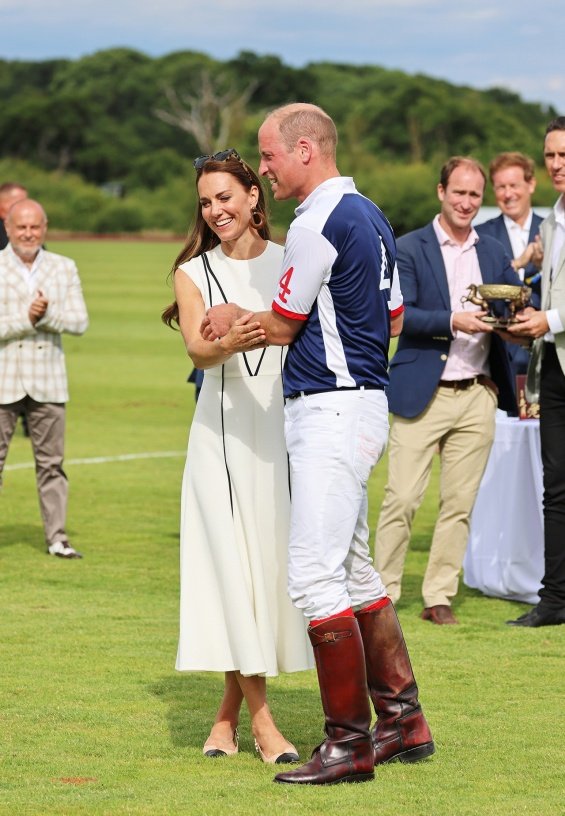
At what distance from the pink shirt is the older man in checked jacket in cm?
282

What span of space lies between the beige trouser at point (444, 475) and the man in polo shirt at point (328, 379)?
3.21 metres

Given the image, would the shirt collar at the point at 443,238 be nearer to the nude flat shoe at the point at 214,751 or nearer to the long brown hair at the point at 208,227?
the long brown hair at the point at 208,227

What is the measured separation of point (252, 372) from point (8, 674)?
90.3 inches

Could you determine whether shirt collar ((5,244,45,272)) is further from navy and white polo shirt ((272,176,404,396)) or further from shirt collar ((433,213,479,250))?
navy and white polo shirt ((272,176,404,396))

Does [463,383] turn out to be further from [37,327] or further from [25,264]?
[25,264]

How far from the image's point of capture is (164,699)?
657cm

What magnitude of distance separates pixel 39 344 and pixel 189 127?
131339mm

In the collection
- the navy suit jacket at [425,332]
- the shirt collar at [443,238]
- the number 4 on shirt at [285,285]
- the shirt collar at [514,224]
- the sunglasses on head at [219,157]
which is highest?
the sunglasses on head at [219,157]

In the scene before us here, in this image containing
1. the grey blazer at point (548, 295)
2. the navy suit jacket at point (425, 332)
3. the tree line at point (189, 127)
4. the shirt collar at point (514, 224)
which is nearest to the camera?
the grey blazer at point (548, 295)

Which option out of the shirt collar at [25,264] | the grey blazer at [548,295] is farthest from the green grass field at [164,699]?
the shirt collar at [25,264]

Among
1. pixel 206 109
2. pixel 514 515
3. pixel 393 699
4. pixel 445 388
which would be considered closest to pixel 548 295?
pixel 445 388

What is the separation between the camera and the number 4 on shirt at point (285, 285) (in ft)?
16.2

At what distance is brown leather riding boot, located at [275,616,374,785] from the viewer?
512 centimetres

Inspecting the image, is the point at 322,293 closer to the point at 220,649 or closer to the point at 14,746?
the point at 220,649
